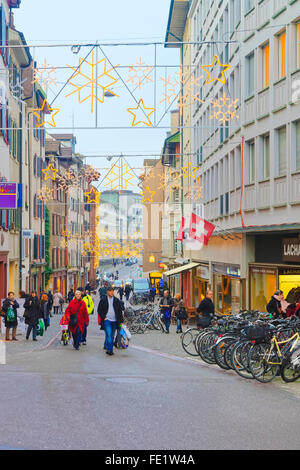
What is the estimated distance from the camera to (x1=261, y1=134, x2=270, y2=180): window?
78.7 ft

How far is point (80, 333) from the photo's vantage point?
20.0 meters

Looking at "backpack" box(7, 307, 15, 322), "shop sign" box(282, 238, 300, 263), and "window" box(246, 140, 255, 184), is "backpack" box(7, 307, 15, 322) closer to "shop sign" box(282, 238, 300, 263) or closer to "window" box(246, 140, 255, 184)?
"shop sign" box(282, 238, 300, 263)

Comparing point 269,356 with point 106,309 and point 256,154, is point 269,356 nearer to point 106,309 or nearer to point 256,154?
point 106,309

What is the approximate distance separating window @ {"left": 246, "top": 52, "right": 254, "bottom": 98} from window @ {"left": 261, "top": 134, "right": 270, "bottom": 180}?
224 centimetres

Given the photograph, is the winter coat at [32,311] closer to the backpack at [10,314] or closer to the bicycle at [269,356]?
the backpack at [10,314]

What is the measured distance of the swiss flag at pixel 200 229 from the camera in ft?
102

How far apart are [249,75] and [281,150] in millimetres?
4822

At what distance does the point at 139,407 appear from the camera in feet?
33.6

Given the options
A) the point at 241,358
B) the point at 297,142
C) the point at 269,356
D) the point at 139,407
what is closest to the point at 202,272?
the point at 297,142

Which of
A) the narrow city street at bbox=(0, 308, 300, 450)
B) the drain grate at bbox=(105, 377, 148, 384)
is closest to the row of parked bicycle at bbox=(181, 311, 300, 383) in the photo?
the narrow city street at bbox=(0, 308, 300, 450)

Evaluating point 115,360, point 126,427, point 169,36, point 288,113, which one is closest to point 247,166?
point 288,113

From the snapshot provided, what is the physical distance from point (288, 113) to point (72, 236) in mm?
54865
